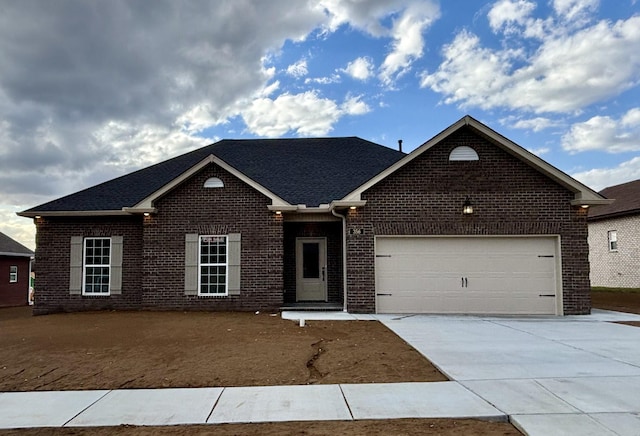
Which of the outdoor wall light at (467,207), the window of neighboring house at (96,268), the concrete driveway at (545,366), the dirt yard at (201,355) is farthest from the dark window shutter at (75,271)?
the outdoor wall light at (467,207)

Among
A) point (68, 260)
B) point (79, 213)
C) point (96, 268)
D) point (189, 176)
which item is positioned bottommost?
point (96, 268)

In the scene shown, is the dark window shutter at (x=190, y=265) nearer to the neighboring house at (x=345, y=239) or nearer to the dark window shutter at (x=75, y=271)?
the neighboring house at (x=345, y=239)

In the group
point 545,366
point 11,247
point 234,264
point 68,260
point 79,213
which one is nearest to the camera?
point 545,366

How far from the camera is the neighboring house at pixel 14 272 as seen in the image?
23.2 m

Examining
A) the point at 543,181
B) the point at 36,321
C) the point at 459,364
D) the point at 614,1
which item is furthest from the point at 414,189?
the point at 36,321

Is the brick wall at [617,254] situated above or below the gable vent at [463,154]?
below

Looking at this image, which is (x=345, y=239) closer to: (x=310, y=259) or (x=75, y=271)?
(x=310, y=259)

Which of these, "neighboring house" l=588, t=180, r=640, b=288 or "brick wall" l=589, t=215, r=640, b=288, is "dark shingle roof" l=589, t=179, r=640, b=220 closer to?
"neighboring house" l=588, t=180, r=640, b=288

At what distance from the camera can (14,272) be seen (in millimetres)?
24266

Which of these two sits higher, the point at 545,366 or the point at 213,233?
the point at 213,233

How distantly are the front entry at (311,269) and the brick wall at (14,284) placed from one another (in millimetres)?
18507

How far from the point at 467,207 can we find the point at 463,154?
1526 millimetres

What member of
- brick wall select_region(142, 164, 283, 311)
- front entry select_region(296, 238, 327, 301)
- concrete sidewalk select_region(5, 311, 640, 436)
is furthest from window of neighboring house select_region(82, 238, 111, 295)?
concrete sidewalk select_region(5, 311, 640, 436)

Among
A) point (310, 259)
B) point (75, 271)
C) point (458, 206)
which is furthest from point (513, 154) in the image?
point (75, 271)
